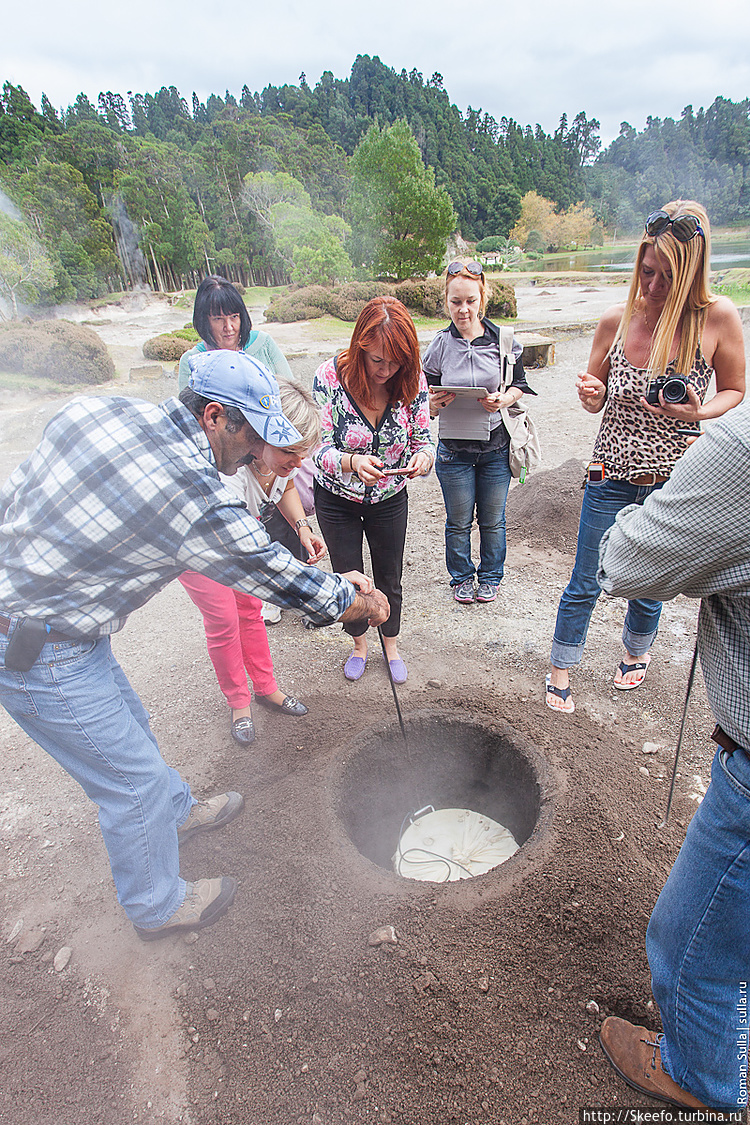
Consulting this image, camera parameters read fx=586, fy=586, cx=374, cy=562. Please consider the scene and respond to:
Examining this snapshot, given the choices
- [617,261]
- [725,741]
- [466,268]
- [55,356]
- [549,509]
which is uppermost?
[466,268]

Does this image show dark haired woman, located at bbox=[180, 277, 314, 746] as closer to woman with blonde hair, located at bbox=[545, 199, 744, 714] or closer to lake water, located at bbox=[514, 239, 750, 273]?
woman with blonde hair, located at bbox=[545, 199, 744, 714]

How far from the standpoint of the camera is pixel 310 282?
27.5 meters

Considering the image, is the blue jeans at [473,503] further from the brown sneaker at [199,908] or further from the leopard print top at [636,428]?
the brown sneaker at [199,908]

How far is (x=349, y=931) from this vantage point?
82.7 inches

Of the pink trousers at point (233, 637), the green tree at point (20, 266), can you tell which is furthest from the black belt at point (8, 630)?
the green tree at point (20, 266)

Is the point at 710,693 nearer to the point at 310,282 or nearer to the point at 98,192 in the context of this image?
the point at 310,282

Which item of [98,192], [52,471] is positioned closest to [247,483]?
[52,471]

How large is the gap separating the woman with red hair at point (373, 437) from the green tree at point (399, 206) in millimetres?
26371

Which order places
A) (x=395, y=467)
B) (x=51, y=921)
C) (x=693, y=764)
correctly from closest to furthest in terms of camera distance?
(x=51, y=921)
(x=693, y=764)
(x=395, y=467)

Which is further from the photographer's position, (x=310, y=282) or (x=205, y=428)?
(x=310, y=282)

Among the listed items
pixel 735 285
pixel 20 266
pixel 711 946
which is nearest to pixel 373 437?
pixel 711 946

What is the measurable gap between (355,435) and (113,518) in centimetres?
159

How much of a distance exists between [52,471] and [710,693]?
67.6 inches

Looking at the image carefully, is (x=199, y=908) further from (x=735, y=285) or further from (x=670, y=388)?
(x=735, y=285)
